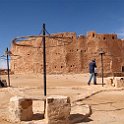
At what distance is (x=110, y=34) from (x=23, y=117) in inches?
1432

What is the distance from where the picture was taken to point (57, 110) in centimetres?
805

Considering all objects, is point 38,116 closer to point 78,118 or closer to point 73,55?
point 78,118

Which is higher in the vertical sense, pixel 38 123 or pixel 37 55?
pixel 37 55

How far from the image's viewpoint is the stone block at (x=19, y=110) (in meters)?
8.41

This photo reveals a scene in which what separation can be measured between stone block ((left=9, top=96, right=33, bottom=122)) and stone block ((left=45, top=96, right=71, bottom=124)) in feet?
2.26

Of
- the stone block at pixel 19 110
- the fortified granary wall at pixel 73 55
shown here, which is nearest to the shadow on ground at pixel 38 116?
the stone block at pixel 19 110

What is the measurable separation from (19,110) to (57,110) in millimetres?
1026

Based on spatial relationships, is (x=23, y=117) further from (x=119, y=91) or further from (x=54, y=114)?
(x=119, y=91)

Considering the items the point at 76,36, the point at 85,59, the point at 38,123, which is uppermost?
the point at 76,36

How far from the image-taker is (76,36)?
140 ft

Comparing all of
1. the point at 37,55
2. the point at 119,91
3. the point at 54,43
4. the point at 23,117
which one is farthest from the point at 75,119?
the point at 37,55

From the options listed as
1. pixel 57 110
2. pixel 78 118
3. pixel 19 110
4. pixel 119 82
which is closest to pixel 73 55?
pixel 119 82

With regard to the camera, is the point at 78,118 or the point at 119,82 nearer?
the point at 78,118

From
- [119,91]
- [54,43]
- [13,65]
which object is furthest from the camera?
[13,65]
